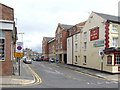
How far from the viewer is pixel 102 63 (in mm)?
39844

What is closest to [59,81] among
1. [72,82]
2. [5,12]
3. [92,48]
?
[72,82]

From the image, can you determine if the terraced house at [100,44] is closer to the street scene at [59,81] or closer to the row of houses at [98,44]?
the row of houses at [98,44]

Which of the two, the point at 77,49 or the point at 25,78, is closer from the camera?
the point at 25,78

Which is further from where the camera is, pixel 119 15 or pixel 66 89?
pixel 119 15

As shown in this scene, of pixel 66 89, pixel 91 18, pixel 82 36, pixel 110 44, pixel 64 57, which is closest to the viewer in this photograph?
pixel 66 89

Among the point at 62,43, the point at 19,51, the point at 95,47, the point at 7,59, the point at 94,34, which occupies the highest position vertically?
the point at 94,34

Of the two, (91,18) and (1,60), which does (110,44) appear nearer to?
(91,18)

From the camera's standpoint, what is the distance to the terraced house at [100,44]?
123ft

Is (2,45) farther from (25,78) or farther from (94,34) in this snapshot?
(94,34)

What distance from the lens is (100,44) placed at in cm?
4147

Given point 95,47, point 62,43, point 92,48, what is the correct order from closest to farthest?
point 95,47 → point 92,48 → point 62,43

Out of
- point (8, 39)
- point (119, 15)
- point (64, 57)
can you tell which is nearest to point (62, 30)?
point (64, 57)

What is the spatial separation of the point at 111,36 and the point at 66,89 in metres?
23.4

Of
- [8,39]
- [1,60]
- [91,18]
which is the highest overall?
[91,18]
